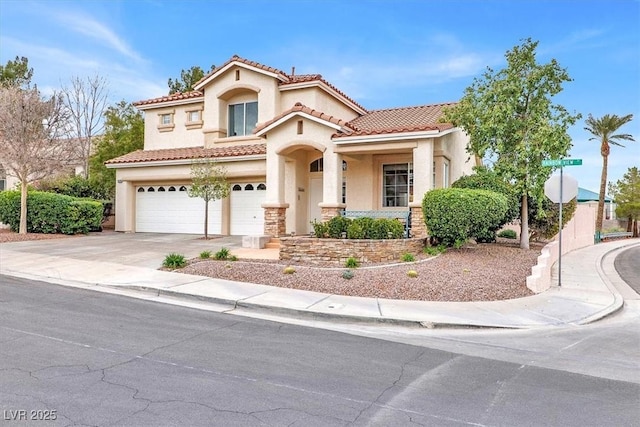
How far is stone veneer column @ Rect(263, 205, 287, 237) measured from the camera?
1623cm

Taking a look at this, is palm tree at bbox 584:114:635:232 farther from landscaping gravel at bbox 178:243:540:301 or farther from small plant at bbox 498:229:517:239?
landscaping gravel at bbox 178:243:540:301

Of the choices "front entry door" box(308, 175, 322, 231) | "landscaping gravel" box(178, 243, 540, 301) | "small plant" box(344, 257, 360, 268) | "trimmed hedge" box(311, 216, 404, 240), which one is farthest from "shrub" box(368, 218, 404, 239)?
"front entry door" box(308, 175, 322, 231)

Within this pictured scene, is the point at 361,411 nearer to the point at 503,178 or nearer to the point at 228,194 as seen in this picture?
the point at 503,178

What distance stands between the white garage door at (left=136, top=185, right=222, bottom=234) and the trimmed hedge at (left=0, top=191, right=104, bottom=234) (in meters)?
2.35

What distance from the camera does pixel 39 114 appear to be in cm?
1927

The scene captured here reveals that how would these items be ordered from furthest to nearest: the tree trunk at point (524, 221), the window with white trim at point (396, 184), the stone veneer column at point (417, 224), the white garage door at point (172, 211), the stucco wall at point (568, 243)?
the white garage door at point (172, 211)
the window with white trim at point (396, 184)
the tree trunk at point (524, 221)
the stone veneer column at point (417, 224)
the stucco wall at point (568, 243)

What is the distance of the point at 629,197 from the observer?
35.7 metres

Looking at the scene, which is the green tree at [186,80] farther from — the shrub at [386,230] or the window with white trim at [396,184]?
the shrub at [386,230]

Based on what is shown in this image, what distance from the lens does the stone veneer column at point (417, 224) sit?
47.8 feet

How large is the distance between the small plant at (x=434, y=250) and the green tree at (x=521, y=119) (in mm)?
3842

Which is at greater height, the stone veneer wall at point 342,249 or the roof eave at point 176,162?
the roof eave at point 176,162

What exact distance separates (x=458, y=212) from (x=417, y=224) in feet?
6.94

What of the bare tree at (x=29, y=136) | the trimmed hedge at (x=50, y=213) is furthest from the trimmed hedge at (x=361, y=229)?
the bare tree at (x=29, y=136)

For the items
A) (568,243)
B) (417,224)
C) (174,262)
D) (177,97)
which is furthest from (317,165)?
(568,243)
